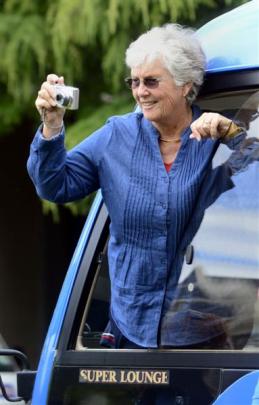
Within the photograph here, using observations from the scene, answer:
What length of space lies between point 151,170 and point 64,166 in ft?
0.87

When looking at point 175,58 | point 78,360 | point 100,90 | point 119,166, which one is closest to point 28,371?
point 78,360

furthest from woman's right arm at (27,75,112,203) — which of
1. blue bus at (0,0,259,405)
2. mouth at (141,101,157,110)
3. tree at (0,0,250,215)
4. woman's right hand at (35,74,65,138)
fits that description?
tree at (0,0,250,215)

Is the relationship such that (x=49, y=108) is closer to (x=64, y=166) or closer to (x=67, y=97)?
(x=67, y=97)

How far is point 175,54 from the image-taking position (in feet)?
11.7

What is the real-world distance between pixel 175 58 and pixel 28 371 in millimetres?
1208

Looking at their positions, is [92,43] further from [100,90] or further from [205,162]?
[205,162]

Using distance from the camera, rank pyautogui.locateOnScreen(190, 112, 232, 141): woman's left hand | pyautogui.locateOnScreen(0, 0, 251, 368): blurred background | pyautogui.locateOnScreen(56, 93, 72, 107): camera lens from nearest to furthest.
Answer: pyautogui.locateOnScreen(190, 112, 232, 141): woman's left hand → pyautogui.locateOnScreen(56, 93, 72, 107): camera lens → pyautogui.locateOnScreen(0, 0, 251, 368): blurred background

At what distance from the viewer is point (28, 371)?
4176 mm

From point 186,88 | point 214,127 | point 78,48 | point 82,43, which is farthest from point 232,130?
point 78,48

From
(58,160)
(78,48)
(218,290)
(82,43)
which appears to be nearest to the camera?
(218,290)

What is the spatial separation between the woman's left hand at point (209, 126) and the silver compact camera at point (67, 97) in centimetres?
33

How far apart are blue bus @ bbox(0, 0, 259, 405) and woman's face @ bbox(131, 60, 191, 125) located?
0.41ft

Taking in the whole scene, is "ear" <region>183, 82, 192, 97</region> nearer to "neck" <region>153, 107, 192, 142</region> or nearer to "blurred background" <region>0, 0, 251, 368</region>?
"neck" <region>153, 107, 192, 142</region>

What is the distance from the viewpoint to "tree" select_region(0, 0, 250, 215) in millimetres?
6789
